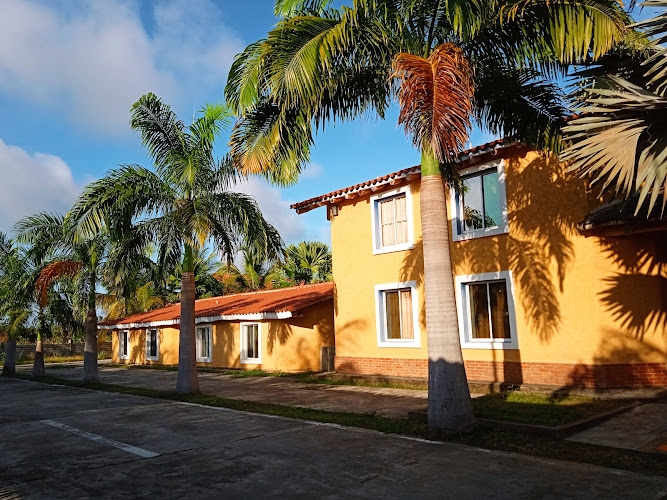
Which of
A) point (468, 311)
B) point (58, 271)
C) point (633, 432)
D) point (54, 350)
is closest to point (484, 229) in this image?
point (468, 311)

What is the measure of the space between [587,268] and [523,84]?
4.46 metres

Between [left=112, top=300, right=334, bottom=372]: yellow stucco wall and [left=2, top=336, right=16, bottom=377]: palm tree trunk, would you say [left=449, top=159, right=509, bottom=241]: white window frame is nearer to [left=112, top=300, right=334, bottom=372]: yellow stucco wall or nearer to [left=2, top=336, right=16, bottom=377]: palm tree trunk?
[left=112, top=300, right=334, bottom=372]: yellow stucco wall

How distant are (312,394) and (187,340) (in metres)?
3.77

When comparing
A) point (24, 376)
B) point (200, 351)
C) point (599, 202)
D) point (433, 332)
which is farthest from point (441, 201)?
point (24, 376)

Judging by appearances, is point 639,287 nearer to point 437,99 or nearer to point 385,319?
point 437,99

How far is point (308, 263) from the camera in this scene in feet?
102

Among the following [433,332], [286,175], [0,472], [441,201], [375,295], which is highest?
[286,175]

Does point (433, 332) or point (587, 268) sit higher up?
point (587, 268)

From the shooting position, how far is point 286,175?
9.84m

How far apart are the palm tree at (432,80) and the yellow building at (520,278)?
9.96ft

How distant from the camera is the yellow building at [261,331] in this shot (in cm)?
1964

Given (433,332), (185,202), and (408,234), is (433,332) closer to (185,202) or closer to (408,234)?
(408,234)

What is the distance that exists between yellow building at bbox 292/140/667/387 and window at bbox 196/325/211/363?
1042 cm

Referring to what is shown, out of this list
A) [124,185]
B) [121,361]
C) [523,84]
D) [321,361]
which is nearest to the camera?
[523,84]
